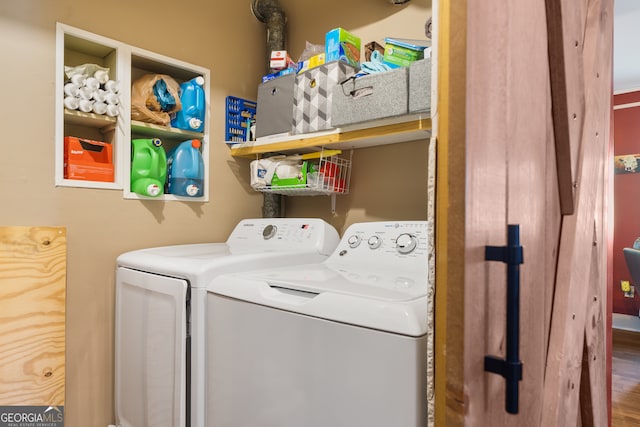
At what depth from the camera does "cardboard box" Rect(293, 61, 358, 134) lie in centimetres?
183

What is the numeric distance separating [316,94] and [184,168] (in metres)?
0.79

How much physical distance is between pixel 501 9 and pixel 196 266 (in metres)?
1.18

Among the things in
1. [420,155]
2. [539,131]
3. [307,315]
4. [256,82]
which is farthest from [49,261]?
[539,131]

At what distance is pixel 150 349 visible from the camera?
1569 mm

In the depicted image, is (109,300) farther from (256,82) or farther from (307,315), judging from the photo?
(256,82)

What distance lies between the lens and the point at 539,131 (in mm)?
923

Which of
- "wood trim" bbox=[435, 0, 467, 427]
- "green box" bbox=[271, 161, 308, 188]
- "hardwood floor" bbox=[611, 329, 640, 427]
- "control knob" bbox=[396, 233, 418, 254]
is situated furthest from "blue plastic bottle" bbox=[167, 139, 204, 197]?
"hardwood floor" bbox=[611, 329, 640, 427]

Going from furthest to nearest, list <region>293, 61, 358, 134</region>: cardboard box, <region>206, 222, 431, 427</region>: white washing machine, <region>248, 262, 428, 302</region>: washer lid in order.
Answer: <region>293, 61, 358, 134</region>: cardboard box
<region>248, 262, 428, 302</region>: washer lid
<region>206, 222, 431, 427</region>: white washing machine

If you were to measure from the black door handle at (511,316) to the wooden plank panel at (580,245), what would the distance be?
0.42 metres

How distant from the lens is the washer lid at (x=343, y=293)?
0.90m

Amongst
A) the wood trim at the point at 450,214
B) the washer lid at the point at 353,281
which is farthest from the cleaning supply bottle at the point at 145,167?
the wood trim at the point at 450,214

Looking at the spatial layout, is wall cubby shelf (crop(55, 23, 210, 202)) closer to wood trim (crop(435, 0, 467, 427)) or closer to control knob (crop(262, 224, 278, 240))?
control knob (crop(262, 224, 278, 240))

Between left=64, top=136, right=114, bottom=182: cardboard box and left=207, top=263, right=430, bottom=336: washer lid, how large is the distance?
893 mm

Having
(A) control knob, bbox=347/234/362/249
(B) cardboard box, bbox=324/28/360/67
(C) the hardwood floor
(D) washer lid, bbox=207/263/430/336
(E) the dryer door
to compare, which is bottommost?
(C) the hardwood floor
